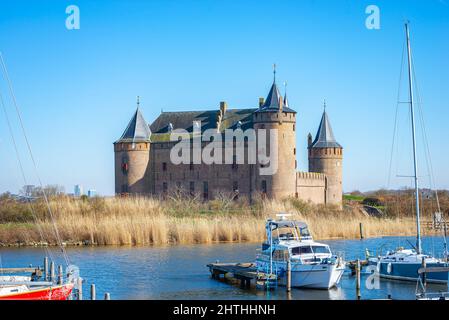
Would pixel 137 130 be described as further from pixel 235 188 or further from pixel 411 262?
pixel 411 262

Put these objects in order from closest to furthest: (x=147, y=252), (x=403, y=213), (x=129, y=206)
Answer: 1. (x=147, y=252)
2. (x=129, y=206)
3. (x=403, y=213)

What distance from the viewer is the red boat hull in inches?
505

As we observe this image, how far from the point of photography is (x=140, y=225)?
89.6ft

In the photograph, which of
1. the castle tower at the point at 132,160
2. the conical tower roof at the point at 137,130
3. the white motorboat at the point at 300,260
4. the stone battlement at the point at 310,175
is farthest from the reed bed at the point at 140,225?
the conical tower roof at the point at 137,130

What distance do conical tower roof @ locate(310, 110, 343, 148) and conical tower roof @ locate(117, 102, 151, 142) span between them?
1263cm

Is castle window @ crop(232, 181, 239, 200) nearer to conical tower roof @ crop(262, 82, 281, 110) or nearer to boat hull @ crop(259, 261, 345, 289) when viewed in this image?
conical tower roof @ crop(262, 82, 281, 110)

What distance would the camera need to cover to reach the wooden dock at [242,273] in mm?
17812

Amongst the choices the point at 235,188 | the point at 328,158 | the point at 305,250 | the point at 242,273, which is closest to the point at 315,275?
the point at 305,250

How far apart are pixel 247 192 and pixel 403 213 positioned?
15.4 meters

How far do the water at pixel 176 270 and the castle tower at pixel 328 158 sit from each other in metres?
22.2

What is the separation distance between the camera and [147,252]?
25.3 meters

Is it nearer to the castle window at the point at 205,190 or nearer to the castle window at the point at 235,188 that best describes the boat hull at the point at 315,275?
the castle window at the point at 235,188
